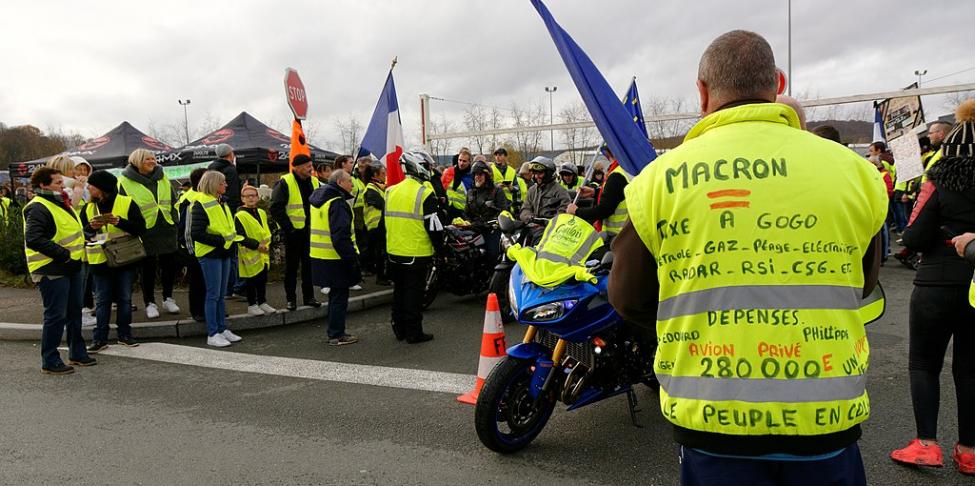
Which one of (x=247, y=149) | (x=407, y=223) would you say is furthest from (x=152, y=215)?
(x=247, y=149)

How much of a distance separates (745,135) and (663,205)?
27 centimetres

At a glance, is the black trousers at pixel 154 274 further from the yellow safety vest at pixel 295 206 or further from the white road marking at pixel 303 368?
the yellow safety vest at pixel 295 206

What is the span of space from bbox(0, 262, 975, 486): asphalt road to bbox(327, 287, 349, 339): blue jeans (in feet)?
2.11

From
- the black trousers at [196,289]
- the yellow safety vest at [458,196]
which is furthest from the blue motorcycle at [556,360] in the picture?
the yellow safety vest at [458,196]

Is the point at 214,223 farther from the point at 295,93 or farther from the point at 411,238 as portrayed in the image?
the point at 295,93

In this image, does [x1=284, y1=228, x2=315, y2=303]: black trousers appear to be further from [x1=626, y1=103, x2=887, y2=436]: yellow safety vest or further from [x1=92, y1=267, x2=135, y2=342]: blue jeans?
[x1=626, y1=103, x2=887, y2=436]: yellow safety vest

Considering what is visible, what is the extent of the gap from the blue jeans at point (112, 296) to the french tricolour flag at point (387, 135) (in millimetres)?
3081

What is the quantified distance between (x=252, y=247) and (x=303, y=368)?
7.38 feet

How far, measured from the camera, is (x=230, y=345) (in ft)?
22.2

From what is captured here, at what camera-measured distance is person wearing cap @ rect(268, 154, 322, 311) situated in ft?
25.7

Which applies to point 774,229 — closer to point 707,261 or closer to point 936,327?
point 707,261

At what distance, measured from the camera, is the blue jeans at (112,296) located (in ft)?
21.4

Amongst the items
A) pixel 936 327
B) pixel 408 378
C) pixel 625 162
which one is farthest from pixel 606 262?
pixel 408 378

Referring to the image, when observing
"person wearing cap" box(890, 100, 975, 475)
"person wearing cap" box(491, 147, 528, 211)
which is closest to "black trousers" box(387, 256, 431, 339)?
"person wearing cap" box(890, 100, 975, 475)
